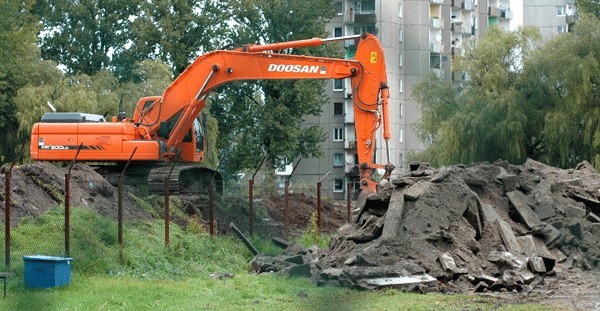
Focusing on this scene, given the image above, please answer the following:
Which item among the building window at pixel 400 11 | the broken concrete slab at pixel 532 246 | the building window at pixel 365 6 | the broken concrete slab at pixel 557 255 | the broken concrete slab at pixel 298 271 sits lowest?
the broken concrete slab at pixel 298 271

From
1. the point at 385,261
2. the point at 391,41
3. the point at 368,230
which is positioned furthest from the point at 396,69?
the point at 368,230

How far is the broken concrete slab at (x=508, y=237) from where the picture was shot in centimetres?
1865

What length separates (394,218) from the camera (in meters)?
19.0

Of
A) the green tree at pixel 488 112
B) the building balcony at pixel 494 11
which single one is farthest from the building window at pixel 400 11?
the green tree at pixel 488 112

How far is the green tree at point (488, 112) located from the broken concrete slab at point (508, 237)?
2687 cm

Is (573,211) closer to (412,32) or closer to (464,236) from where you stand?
(464,236)

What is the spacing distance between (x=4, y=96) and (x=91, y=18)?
15324 millimetres

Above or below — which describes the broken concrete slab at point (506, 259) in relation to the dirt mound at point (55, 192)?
below

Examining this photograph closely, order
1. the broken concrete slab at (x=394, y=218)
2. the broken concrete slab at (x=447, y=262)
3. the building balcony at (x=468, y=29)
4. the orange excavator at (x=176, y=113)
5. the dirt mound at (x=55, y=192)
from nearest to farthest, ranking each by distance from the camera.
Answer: the building balcony at (x=468, y=29)
the broken concrete slab at (x=447, y=262)
the broken concrete slab at (x=394, y=218)
the dirt mound at (x=55, y=192)
the orange excavator at (x=176, y=113)

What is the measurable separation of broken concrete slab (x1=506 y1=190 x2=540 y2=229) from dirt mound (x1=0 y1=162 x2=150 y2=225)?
8451 millimetres

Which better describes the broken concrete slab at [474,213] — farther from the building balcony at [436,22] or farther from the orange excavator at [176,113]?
the building balcony at [436,22]

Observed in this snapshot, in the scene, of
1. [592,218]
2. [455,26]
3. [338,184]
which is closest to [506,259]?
[592,218]

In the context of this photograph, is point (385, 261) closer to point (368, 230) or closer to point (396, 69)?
point (368, 230)

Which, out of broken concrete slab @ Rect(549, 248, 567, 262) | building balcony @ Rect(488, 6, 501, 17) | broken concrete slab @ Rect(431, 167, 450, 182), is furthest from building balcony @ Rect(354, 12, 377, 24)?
broken concrete slab @ Rect(431, 167, 450, 182)
